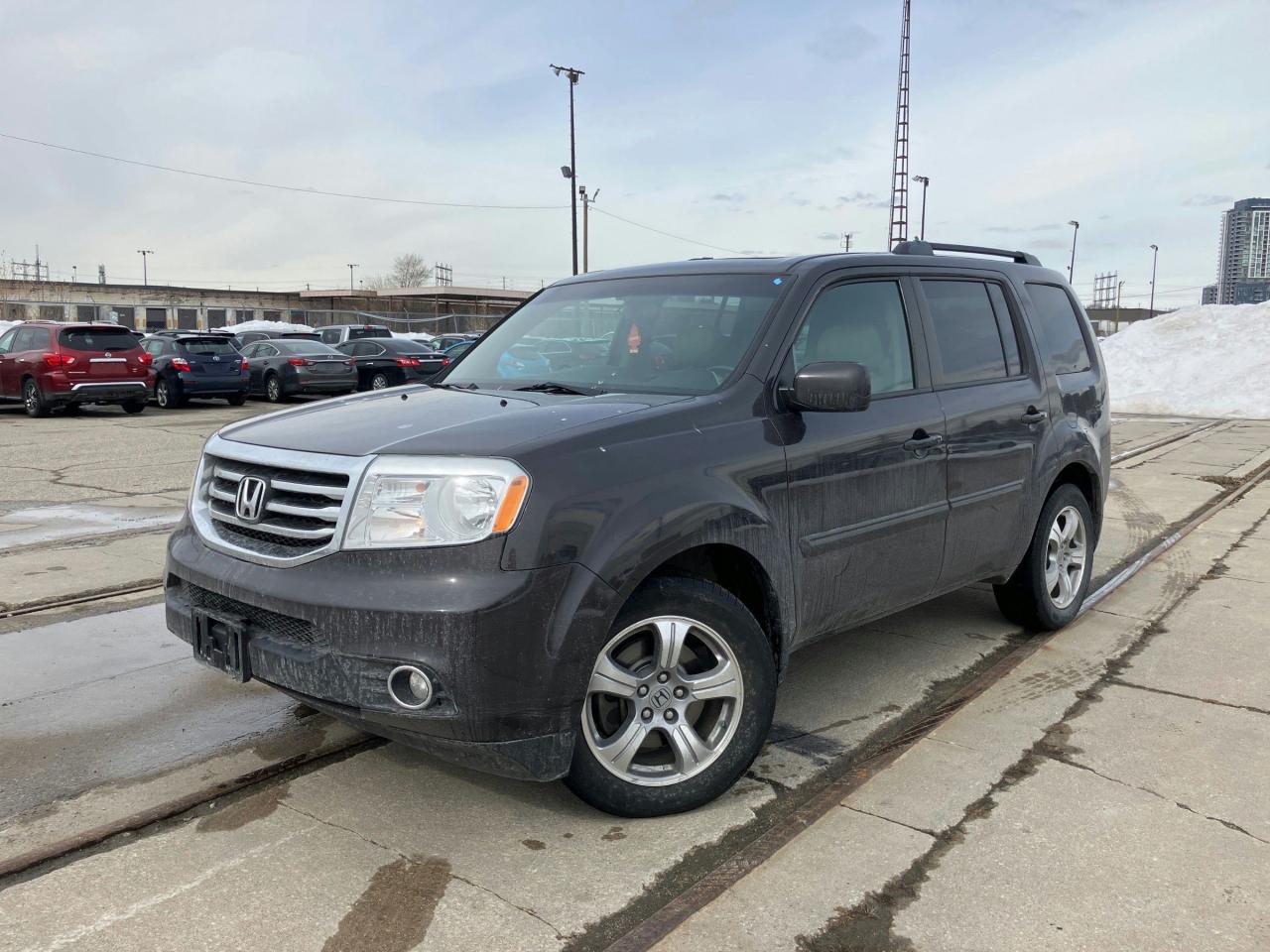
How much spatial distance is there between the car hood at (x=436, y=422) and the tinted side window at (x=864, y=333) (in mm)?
682

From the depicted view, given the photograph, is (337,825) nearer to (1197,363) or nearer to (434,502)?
(434,502)

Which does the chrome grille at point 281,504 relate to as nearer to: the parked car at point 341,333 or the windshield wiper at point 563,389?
the windshield wiper at point 563,389

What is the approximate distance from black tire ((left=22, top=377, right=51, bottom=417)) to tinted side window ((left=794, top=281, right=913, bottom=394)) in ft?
57.8

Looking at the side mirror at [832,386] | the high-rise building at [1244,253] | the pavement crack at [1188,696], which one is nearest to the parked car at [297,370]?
the pavement crack at [1188,696]

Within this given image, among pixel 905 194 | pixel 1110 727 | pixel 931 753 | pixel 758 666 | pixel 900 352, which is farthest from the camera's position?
pixel 905 194

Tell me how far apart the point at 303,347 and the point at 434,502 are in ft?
70.0

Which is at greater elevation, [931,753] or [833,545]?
[833,545]

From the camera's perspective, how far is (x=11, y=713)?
4.11m

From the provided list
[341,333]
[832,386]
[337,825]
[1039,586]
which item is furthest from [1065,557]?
[341,333]

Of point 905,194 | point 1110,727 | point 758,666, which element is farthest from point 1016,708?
point 905,194

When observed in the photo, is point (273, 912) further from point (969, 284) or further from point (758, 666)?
point (969, 284)

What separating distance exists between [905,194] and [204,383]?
1880 inches

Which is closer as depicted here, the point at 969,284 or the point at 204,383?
the point at 969,284

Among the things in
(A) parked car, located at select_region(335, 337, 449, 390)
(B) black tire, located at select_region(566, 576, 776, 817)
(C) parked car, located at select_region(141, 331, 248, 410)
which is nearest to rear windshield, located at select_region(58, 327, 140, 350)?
(C) parked car, located at select_region(141, 331, 248, 410)
